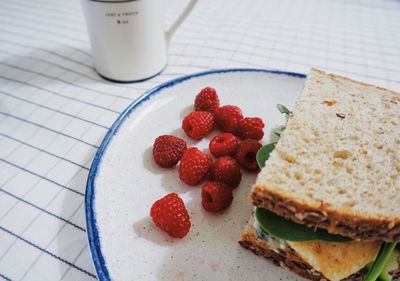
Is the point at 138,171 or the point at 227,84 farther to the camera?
the point at 227,84

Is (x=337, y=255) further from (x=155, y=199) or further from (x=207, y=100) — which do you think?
(x=207, y=100)

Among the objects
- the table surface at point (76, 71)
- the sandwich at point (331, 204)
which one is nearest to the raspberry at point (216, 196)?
the sandwich at point (331, 204)

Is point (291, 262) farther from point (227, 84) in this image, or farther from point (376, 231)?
point (227, 84)

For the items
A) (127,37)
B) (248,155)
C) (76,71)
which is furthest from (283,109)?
(76,71)

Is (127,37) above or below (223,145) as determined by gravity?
above

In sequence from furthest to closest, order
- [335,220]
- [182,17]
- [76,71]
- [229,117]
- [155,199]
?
[76,71] < [182,17] < [229,117] < [155,199] < [335,220]

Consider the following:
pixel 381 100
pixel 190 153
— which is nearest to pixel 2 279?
pixel 190 153
